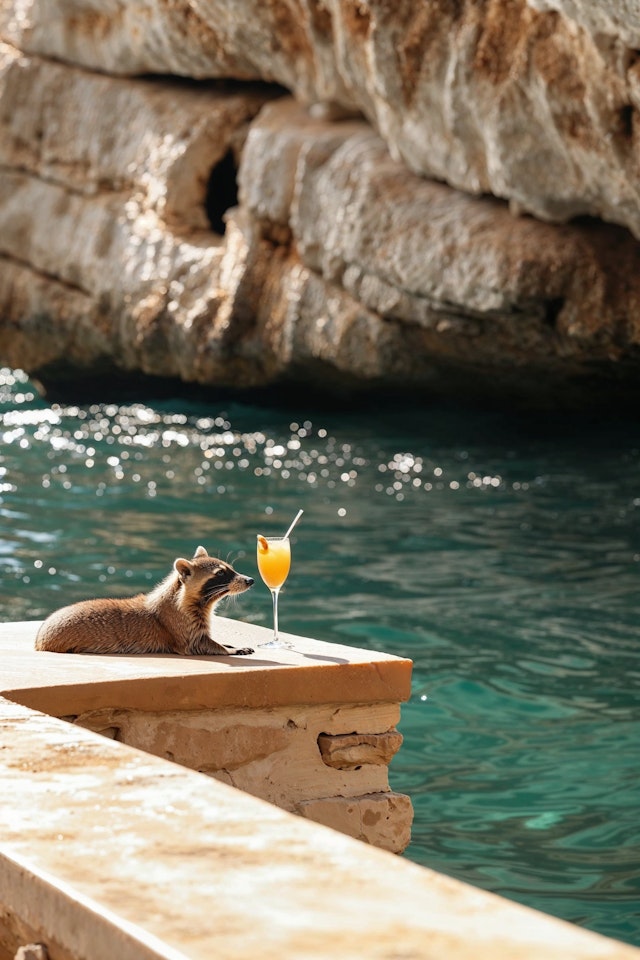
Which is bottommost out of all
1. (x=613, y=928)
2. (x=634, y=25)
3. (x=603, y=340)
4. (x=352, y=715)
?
(x=613, y=928)

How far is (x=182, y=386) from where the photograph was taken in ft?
64.0

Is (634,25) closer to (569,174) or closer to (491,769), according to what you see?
(569,174)

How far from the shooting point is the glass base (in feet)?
15.1

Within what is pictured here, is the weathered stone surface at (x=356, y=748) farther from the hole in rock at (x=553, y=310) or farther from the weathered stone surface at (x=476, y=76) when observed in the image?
the hole in rock at (x=553, y=310)

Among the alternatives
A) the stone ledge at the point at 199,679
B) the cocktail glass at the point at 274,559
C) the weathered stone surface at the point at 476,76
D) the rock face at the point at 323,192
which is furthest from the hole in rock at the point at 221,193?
the stone ledge at the point at 199,679

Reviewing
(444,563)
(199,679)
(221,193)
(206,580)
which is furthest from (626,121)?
(221,193)

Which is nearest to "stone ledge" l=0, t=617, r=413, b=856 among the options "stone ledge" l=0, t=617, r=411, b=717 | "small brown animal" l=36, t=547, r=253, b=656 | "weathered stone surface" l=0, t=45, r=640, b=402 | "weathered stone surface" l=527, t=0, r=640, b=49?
"stone ledge" l=0, t=617, r=411, b=717

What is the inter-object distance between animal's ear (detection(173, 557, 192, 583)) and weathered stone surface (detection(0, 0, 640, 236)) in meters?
5.32

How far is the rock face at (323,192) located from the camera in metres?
12.1

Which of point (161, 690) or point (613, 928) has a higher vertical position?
point (161, 690)

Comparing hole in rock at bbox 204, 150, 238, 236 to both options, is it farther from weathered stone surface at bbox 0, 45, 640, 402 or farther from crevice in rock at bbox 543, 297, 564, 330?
crevice in rock at bbox 543, 297, 564, 330

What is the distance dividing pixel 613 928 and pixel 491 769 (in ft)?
5.33

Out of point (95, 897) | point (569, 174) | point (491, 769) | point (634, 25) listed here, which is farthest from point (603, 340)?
point (95, 897)

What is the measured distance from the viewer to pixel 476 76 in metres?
12.4
